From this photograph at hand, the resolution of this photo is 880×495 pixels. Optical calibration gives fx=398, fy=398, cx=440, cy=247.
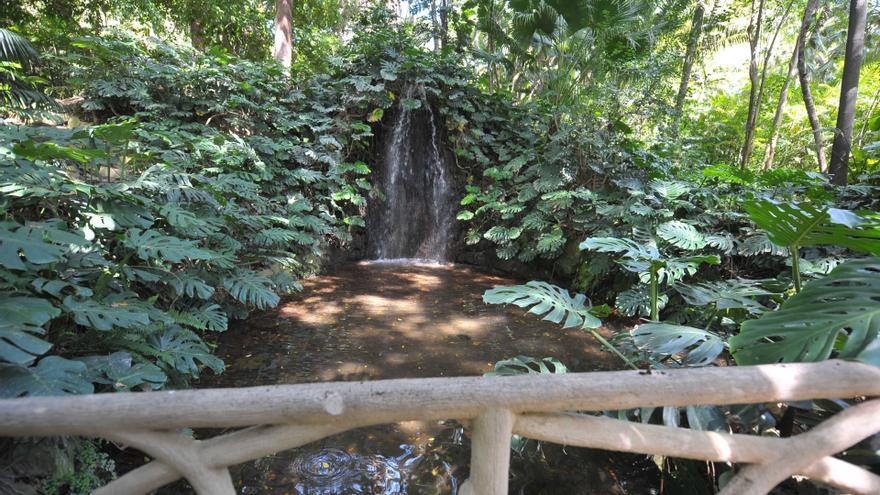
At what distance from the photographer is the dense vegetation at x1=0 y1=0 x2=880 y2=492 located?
1.55 m

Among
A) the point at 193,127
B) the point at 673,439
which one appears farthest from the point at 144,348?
the point at 193,127

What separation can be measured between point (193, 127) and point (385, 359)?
15.6 ft

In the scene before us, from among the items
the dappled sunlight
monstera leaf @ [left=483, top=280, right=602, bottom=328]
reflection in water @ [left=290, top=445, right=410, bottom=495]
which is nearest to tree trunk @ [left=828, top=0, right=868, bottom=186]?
the dappled sunlight

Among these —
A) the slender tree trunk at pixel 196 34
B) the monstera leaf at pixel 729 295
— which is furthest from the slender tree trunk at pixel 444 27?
the monstera leaf at pixel 729 295

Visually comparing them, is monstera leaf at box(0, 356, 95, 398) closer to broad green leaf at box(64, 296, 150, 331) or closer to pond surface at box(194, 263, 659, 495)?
broad green leaf at box(64, 296, 150, 331)

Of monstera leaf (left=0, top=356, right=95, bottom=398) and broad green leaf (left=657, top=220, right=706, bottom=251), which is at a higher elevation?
broad green leaf (left=657, top=220, right=706, bottom=251)

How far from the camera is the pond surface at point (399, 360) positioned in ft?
6.93

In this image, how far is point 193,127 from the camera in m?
5.84

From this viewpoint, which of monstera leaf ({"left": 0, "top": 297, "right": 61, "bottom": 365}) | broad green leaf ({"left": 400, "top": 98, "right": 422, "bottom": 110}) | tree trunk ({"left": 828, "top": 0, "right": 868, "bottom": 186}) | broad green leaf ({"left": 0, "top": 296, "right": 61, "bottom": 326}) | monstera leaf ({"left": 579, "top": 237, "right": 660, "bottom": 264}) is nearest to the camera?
monstera leaf ({"left": 0, "top": 297, "right": 61, "bottom": 365})

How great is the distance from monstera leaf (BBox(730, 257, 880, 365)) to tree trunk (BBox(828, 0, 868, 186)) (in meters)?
4.90

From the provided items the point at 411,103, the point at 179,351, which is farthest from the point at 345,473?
the point at 411,103

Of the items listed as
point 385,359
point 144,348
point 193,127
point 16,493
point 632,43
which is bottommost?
point 385,359

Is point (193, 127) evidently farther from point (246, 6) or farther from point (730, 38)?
point (730, 38)

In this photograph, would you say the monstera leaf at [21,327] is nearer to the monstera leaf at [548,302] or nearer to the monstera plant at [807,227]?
the monstera leaf at [548,302]
